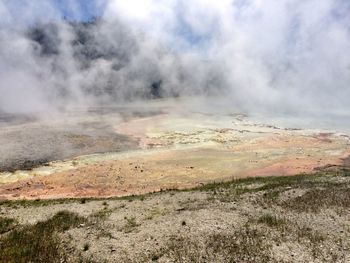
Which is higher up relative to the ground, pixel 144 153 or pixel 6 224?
pixel 6 224

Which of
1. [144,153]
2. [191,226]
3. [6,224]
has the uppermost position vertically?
[191,226]

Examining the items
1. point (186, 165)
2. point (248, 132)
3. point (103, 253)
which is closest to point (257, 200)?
point (103, 253)

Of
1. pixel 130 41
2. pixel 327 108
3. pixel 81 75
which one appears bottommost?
pixel 327 108

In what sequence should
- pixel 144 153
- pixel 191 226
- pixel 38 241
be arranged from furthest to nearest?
1. pixel 144 153
2. pixel 191 226
3. pixel 38 241

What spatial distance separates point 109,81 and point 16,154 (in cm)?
3825

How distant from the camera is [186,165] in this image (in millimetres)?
23844

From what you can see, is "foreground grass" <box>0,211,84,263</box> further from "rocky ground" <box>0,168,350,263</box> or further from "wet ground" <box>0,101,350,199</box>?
"wet ground" <box>0,101,350,199</box>

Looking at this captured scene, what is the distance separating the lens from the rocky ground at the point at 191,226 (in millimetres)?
10703

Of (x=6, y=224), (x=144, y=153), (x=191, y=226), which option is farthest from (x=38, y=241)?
(x=144, y=153)

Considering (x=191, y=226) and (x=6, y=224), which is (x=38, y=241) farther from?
(x=191, y=226)

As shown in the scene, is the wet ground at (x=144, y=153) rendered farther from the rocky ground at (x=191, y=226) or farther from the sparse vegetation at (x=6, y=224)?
the sparse vegetation at (x=6, y=224)

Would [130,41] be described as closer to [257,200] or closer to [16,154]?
[16,154]

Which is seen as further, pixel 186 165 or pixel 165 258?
pixel 186 165

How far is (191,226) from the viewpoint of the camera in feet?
40.8
